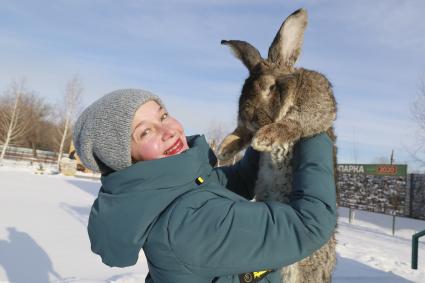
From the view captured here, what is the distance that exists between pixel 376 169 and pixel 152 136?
1461 cm

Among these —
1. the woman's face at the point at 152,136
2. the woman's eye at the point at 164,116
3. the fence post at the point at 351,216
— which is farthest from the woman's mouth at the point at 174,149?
the fence post at the point at 351,216

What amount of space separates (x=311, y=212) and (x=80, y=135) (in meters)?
1.07

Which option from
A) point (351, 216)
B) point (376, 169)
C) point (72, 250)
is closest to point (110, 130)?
point (72, 250)

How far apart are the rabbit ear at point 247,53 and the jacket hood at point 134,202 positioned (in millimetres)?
742

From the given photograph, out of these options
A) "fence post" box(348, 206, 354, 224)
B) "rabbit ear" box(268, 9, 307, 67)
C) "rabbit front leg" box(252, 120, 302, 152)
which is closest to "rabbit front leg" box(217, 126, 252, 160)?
"rabbit front leg" box(252, 120, 302, 152)

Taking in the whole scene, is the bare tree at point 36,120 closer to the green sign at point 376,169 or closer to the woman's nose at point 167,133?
the green sign at point 376,169

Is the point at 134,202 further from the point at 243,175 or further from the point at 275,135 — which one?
the point at 243,175

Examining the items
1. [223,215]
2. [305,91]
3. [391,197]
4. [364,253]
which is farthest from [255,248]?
[391,197]

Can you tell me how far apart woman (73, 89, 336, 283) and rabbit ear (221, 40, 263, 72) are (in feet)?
2.02

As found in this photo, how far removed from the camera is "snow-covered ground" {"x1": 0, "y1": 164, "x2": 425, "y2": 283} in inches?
233

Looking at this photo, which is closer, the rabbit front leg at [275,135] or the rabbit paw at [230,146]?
the rabbit front leg at [275,135]

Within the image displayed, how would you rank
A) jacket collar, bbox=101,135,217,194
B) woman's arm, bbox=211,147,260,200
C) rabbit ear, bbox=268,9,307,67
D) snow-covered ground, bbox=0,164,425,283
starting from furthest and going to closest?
snow-covered ground, bbox=0,164,425,283
woman's arm, bbox=211,147,260,200
rabbit ear, bbox=268,9,307,67
jacket collar, bbox=101,135,217,194

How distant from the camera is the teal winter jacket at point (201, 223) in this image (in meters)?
1.44

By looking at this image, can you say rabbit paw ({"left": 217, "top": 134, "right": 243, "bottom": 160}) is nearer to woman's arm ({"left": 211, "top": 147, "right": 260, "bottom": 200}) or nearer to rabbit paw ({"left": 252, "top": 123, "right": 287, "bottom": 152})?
woman's arm ({"left": 211, "top": 147, "right": 260, "bottom": 200})
